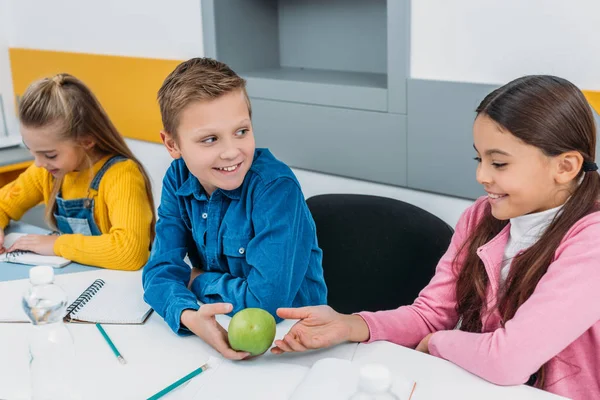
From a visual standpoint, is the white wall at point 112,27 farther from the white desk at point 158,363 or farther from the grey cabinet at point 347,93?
the white desk at point 158,363

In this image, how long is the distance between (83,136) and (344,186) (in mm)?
916

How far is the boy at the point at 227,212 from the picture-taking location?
1422mm

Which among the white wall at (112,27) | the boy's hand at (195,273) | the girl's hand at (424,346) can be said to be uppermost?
the white wall at (112,27)

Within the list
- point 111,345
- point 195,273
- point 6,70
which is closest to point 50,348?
point 111,345

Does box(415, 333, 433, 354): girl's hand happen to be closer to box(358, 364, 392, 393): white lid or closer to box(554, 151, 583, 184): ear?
box(554, 151, 583, 184): ear

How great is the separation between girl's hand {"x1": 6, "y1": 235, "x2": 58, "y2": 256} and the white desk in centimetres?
43

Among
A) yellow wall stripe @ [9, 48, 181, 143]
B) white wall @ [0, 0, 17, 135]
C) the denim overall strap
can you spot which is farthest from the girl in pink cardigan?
white wall @ [0, 0, 17, 135]

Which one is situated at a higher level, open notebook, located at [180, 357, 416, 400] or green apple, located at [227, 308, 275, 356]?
green apple, located at [227, 308, 275, 356]

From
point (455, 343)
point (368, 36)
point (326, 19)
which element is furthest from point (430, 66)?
point (455, 343)

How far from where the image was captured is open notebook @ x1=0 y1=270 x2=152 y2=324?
1.38 meters

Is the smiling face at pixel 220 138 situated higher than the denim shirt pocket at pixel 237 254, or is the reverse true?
the smiling face at pixel 220 138

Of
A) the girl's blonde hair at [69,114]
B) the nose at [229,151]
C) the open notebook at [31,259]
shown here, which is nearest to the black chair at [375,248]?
the nose at [229,151]

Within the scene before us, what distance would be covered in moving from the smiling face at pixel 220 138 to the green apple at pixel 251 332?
36 centimetres

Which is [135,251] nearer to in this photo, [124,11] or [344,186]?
[344,186]
